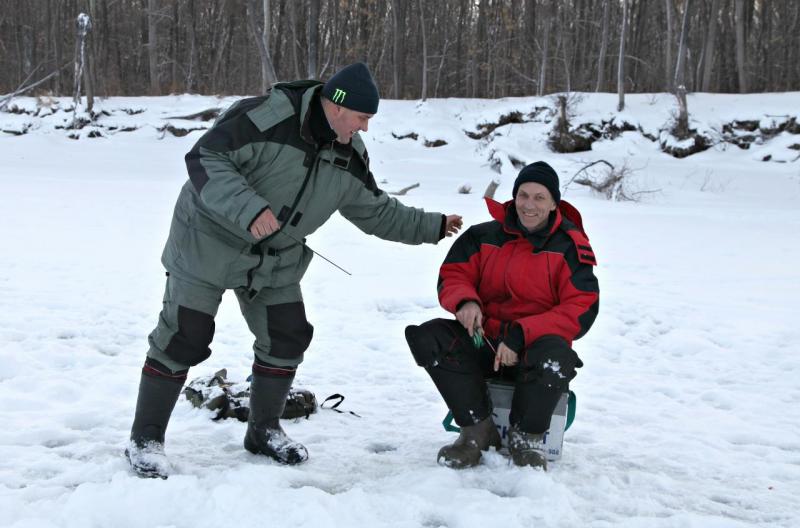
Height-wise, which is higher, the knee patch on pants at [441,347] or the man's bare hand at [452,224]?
the man's bare hand at [452,224]

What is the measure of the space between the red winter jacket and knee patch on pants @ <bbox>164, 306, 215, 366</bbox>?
97cm

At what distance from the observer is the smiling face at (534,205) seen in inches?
121

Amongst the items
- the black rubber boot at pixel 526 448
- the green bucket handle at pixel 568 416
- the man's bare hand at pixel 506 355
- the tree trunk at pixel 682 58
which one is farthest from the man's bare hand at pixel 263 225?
the tree trunk at pixel 682 58

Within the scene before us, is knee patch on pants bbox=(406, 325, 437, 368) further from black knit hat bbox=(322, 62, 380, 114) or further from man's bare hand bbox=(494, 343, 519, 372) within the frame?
black knit hat bbox=(322, 62, 380, 114)

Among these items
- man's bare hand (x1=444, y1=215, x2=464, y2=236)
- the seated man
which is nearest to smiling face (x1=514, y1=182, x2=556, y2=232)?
the seated man

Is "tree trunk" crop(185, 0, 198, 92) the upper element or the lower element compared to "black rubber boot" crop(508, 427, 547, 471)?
upper

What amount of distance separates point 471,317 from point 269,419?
0.92 meters

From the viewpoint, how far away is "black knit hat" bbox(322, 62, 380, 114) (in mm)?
2750

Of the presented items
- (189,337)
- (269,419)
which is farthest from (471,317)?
(189,337)

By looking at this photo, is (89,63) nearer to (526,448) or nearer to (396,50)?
(396,50)

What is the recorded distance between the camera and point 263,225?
252 cm

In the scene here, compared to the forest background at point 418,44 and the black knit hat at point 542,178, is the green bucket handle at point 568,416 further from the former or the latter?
the forest background at point 418,44

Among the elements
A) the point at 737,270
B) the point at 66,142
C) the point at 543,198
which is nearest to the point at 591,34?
the point at 66,142

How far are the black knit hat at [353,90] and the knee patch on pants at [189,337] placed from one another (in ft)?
3.06
